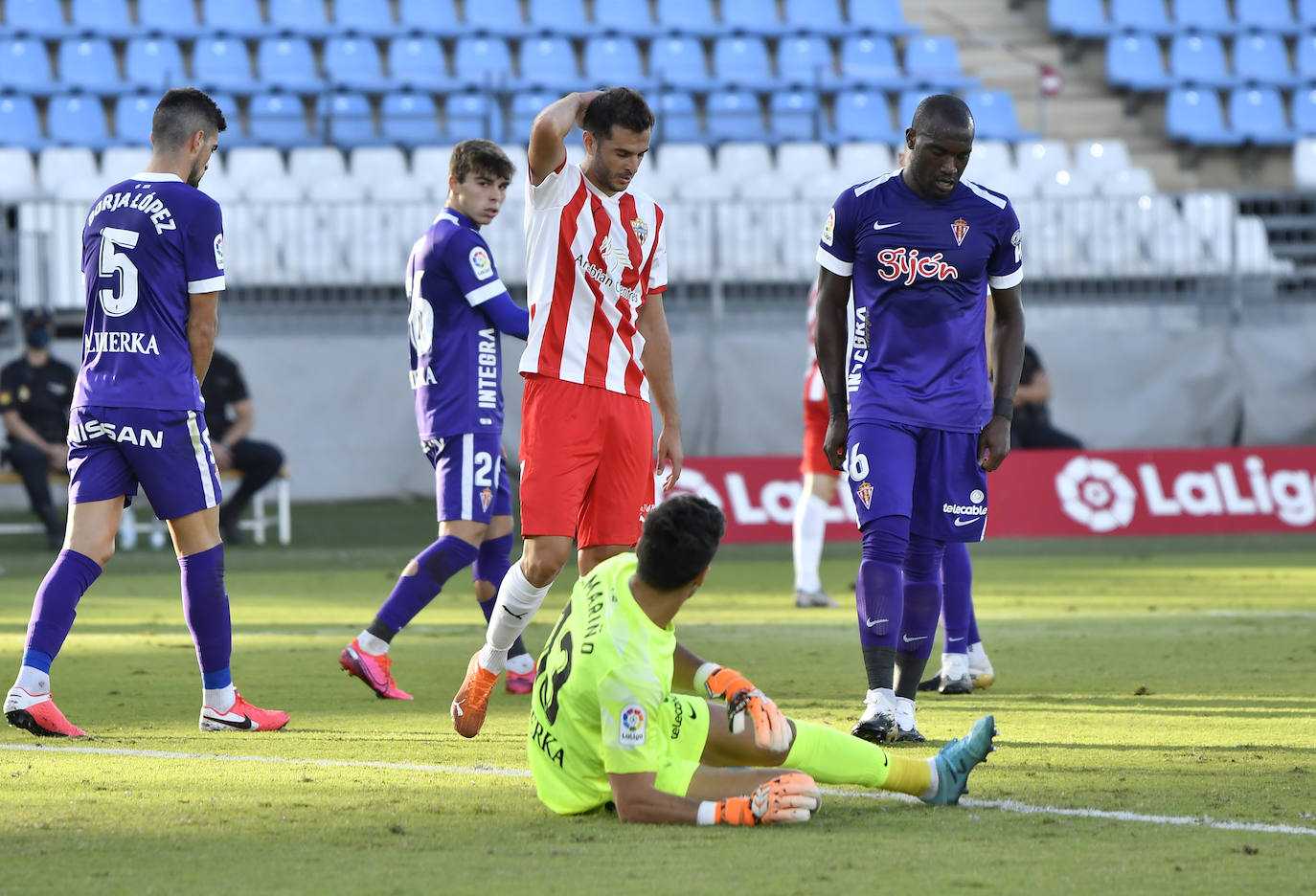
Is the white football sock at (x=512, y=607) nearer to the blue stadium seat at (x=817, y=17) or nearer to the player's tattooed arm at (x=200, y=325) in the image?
the player's tattooed arm at (x=200, y=325)

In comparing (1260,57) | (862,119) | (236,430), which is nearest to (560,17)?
(862,119)

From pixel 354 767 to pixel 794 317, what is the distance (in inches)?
446

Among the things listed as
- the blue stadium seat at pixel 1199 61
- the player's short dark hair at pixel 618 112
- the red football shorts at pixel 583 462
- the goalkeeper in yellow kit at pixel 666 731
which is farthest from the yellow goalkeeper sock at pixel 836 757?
the blue stadium seat at pixel 1199 61

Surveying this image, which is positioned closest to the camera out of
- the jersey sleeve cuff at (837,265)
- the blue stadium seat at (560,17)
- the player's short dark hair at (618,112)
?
the player's short dark hair at (618,112)

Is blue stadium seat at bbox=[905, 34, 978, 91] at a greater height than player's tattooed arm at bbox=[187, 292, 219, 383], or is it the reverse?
blue stadium seat at bbox=[905, 34, 978, 91]

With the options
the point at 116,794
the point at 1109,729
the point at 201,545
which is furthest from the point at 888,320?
the point at 116,794

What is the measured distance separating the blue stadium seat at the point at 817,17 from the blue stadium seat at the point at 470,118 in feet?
15.2

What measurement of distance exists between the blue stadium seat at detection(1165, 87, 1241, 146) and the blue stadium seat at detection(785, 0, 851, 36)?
14.1 ft

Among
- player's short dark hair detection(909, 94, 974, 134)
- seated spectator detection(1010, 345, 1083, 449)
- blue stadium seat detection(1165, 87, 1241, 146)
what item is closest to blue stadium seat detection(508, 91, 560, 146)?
seated spectator detection(1010, 345, 1083, 449)

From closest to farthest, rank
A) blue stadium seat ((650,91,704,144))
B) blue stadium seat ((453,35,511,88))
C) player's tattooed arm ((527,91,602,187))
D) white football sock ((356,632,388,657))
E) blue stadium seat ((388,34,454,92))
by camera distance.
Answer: player's tattooed arm ((527,91,602,187))
white football sock ((356,632,388,657))
blue stadium seat ((650,91,704,144))
blue stadium seat ((388,34,454,92))
blue stadium seat ((453,35,511,88))

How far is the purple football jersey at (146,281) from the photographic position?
5.92 m

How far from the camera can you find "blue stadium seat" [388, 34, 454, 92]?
20.5 meters

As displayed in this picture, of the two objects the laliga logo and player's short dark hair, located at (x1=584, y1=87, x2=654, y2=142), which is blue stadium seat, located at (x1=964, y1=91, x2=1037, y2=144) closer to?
the laliga logo

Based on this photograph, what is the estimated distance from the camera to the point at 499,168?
7.23m
